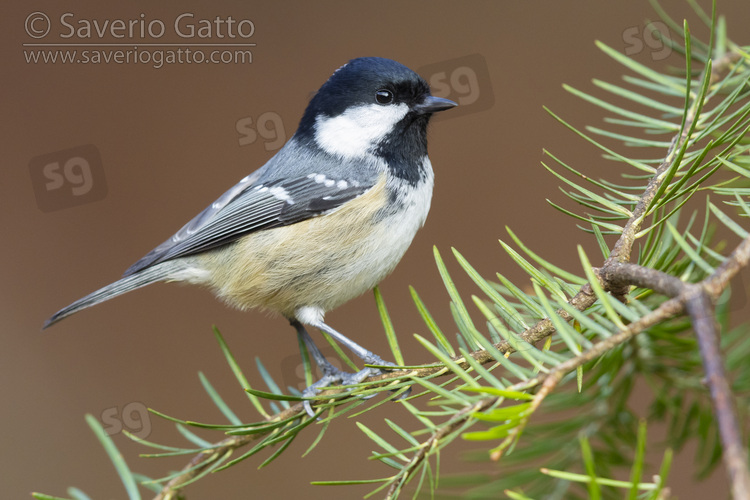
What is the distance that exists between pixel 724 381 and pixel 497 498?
380 mm

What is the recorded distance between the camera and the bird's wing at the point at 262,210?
1.04 metres

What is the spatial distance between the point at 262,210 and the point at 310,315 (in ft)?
0.68

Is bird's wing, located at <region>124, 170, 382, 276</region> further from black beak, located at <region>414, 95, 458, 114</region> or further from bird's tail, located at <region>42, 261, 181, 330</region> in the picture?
black beak, located at <region>414, 95, 458, 114</region>

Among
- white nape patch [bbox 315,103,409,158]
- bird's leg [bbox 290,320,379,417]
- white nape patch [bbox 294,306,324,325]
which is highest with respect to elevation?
white nape patch [bbox 315,103,409,158]

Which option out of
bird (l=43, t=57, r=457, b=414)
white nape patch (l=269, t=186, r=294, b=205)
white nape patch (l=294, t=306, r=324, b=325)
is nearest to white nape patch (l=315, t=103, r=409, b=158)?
bird (l=43, t=57, r=457, b=414)

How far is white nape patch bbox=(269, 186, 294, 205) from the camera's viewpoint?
107 centimetres

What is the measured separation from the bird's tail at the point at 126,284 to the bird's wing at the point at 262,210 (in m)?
0.01

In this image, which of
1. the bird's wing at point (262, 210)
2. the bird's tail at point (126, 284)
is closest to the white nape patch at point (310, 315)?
the bird's wing at point (262, 210)

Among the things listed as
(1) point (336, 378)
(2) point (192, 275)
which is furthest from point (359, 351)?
(2) point (192, 275)

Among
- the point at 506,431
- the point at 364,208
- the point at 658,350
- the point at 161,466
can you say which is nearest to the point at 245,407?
the point at 161,466

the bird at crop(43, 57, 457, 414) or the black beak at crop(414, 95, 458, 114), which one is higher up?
the black beak at crop(414, 95, 458, 114)

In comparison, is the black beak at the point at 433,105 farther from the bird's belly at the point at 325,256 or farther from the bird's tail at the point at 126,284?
the bird's tail at the point at 126,284

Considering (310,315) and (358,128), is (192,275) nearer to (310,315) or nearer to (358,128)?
(310,315)

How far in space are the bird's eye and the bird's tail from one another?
483 millimetres
